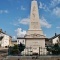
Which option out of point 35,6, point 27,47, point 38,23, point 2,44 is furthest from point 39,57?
point 2,44

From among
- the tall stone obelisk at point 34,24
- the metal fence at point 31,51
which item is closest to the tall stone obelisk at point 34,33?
the tall stone obelisk at point 34,24

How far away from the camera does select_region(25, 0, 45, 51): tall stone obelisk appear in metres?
28.5

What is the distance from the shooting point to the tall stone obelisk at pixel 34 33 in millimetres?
28531

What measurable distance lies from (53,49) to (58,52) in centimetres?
73

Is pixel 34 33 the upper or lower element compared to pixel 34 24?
lower

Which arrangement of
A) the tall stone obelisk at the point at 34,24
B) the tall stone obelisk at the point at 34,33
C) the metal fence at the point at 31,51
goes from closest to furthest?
the metal fence at the point at 31,51 < the tall stone obelisk at the point at 34,33 < the tall stone obelisk at the point at 34,24

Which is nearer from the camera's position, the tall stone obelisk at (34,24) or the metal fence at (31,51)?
the metal fence at (31,51)

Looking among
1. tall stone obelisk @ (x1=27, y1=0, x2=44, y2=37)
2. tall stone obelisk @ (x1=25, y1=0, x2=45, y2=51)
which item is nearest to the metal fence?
tall stone obelisk @ (x1=25, y1=0, x2=45, y2=51)

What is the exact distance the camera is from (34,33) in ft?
95.8

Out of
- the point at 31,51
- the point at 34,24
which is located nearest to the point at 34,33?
the point at 34,24

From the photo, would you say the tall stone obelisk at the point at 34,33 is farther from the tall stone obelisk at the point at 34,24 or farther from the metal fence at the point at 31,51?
the metal fence at the point at 31,51

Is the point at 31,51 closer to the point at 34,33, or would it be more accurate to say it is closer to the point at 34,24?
the point at 34,33

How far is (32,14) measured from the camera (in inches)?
1175

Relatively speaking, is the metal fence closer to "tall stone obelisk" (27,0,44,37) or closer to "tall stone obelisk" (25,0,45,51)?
"tall stone obelisk" (25,0,45,51)
